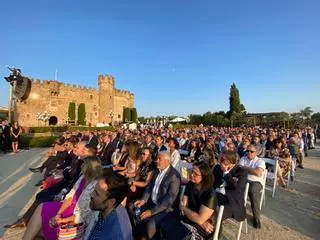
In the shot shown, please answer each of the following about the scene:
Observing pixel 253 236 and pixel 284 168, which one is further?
pixel 284 168

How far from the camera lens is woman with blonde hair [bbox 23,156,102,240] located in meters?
2.49

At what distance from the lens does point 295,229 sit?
12.2 feet

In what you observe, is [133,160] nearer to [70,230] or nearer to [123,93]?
[70,230]

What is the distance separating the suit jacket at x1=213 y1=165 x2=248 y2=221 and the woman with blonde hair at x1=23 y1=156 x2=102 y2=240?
1457mm

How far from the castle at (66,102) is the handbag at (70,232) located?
31802 mm

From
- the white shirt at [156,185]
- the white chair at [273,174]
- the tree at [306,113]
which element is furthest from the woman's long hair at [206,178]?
the tree at [306,113]

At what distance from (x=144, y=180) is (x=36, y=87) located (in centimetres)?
3265

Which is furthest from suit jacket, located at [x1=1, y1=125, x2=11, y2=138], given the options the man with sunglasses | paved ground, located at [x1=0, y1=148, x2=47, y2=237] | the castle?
the castle

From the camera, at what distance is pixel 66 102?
3403 centimetres

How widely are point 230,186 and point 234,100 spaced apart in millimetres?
38907

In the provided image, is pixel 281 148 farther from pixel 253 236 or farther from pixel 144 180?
pixel 144 180

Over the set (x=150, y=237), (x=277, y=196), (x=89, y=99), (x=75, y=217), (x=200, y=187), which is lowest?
(x=277, y=196)

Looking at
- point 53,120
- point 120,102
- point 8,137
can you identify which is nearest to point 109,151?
point 8,137

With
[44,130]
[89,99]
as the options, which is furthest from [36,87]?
[44,130]
